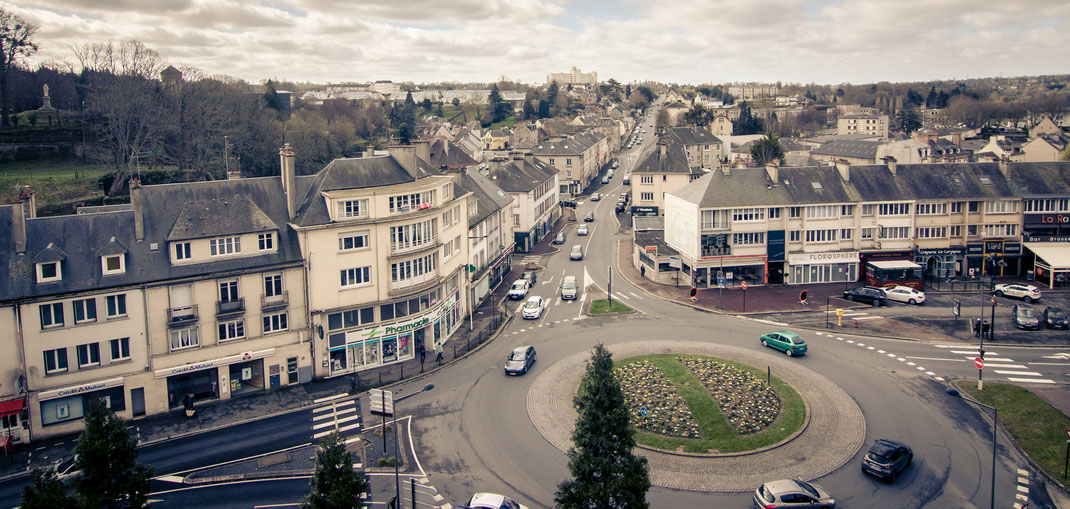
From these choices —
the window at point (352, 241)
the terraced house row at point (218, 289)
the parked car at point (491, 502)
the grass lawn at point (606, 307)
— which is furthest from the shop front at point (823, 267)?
the parked car at point (491, 502)

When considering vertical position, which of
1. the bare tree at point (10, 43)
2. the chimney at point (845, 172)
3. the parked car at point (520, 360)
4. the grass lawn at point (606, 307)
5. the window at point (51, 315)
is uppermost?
the bare tree at point (10, 43)

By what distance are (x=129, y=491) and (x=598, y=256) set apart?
5373 cm

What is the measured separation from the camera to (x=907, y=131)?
513ft

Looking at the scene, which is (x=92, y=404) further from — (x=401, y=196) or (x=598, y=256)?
(x=598, y=256)

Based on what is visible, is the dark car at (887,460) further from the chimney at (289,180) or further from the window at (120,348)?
the window at (120,348)

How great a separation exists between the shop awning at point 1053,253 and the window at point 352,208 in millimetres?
53929

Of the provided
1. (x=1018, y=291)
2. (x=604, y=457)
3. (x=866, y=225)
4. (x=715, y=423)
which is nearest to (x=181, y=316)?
(x=604, y=457)

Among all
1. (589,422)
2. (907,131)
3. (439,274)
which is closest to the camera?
(589,422)

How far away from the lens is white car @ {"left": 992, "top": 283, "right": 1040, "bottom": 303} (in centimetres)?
4947

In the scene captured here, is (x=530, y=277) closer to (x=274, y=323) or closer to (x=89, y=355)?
(x=274, y=323)

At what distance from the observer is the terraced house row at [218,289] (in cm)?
3142

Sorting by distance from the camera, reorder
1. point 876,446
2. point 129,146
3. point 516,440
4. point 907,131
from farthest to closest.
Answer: point 907,131
point 129,146
point 516,440
point 876,446

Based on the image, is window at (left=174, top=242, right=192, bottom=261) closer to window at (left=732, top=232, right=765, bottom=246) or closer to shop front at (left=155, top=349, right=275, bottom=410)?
shop front at (left=155, top=349, right=275, bottom=410)

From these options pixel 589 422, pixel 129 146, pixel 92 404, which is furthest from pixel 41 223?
pixel 129 146
